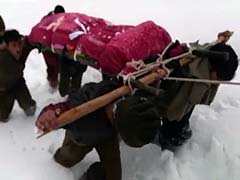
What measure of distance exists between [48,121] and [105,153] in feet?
1.75

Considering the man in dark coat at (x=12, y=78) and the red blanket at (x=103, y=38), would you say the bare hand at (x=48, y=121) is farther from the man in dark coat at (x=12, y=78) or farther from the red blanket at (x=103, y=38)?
the man in dark coat at (x=12, y=78)

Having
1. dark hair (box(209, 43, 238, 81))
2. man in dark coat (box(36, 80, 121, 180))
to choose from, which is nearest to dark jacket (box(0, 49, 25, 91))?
man in dark coat (box(36, 80, 121, 180))

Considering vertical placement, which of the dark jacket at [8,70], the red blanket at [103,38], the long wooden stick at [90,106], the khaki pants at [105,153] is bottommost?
the khaki pants at [105,153]

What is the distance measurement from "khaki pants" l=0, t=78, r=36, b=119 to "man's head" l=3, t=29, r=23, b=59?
211 millimetres

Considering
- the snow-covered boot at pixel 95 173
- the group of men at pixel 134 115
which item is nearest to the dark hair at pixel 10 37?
the group of men at pixel 134 115

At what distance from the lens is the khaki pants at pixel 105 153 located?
248 centimetres

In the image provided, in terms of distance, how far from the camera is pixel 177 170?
9.12 feet

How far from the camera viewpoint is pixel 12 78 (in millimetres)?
2951

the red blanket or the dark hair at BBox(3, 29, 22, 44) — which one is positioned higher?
the red blanket

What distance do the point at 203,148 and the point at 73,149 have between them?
81 centimetres

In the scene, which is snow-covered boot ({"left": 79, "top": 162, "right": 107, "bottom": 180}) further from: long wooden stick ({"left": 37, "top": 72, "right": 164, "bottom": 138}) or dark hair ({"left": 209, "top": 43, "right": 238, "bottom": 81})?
dark hair ({"left": 209, "top": 43, "right": 238, "bottom": 81})

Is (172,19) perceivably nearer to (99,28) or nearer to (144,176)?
(99,28)

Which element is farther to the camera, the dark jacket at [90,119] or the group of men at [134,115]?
the dark jacket at [90,119]

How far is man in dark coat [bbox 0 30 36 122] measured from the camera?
114 inches
